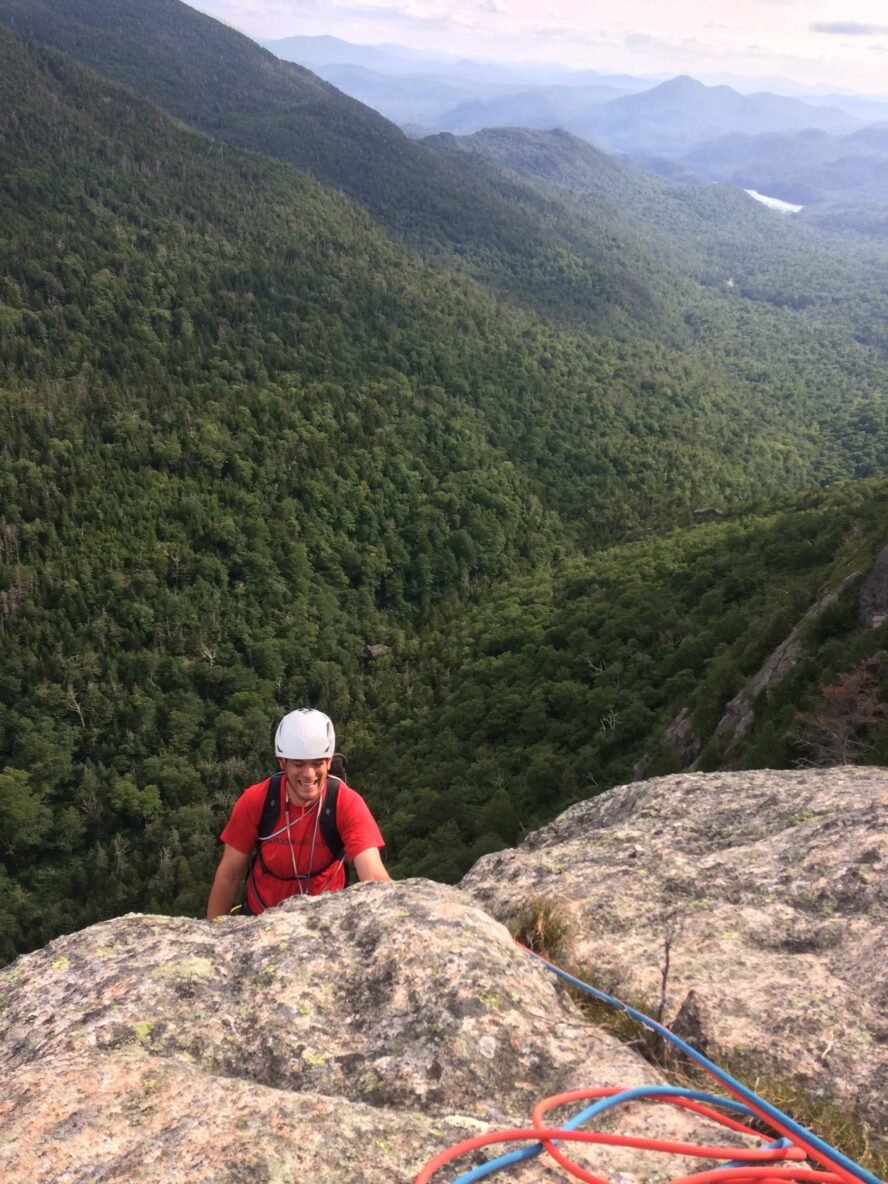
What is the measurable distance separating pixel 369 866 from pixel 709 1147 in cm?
419

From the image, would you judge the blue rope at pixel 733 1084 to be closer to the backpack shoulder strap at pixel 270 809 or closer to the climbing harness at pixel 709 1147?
the climbing harness at pixel 709 1147

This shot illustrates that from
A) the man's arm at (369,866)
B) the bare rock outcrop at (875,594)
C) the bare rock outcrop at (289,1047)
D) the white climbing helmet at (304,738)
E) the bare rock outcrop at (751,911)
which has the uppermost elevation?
the white climbing helmet at (304,738)

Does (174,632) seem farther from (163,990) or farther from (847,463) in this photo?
(847,463)

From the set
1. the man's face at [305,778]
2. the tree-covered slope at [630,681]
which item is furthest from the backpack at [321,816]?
the tree-covered slope at [630,681]

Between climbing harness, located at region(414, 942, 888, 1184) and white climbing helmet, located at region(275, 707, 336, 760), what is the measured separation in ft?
12.7

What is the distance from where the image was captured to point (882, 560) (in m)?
27.2

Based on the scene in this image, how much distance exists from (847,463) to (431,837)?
178307mm

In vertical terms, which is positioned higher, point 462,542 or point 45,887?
point 462,542

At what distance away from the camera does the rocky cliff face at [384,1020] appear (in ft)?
14.7

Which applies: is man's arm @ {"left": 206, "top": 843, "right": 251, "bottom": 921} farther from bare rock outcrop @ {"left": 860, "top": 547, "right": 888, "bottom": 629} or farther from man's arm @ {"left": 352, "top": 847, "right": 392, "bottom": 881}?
bare rock outcrop @ {"left": 860, "top": 547, "right": 888, "bottom": 629}

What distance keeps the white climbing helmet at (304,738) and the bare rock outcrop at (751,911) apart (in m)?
3.06

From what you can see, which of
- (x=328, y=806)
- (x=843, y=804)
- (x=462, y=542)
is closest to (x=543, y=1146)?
(x=328, y=806)

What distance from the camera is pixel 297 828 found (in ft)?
26.2

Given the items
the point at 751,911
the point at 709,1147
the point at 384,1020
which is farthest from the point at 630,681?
the point at 709,1147
